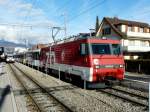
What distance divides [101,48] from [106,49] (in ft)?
1.14

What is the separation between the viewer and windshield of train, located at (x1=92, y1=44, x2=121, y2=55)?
1583cm

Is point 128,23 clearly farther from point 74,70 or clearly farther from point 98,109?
point 98,109

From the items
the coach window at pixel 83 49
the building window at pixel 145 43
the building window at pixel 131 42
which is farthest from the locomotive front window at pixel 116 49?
the building window at pixel 145 43

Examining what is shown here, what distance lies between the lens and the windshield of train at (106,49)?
15831mm

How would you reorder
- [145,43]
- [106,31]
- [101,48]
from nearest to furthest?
1. [101,48]
2. [145,43]
3. [106,31]

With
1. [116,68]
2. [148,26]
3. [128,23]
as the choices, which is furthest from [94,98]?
[148,26]

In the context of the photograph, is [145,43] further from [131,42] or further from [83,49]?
[83,49]

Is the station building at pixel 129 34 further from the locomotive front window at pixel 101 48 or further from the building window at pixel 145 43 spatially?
the locomotive front window at pixel 101 48

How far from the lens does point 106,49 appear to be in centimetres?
1623

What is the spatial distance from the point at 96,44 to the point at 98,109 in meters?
5.86

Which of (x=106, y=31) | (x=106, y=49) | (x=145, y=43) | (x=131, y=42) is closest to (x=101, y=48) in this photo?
(x=106, y=49)

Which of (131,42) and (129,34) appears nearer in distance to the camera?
(129,34)

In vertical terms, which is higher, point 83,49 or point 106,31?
point 106,31

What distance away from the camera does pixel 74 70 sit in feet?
59.1
